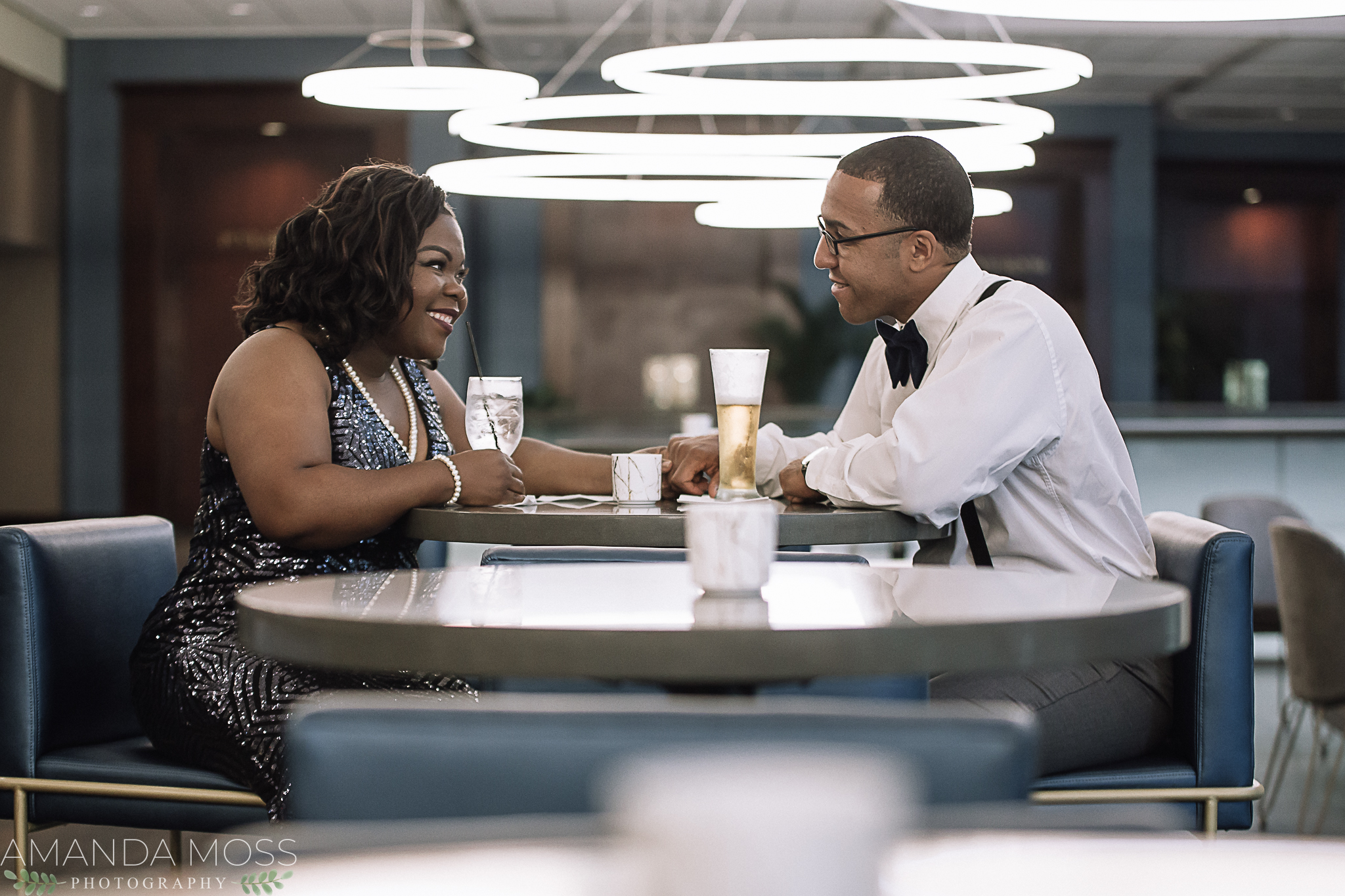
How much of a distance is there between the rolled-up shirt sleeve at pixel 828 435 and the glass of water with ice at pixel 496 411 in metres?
0.47

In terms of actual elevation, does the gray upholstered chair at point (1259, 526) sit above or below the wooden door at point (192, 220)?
below

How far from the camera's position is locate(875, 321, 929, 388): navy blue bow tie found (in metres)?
2.16

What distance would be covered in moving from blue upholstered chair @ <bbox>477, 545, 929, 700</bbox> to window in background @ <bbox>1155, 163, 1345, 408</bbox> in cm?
924

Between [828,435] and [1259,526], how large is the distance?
2.13 meters

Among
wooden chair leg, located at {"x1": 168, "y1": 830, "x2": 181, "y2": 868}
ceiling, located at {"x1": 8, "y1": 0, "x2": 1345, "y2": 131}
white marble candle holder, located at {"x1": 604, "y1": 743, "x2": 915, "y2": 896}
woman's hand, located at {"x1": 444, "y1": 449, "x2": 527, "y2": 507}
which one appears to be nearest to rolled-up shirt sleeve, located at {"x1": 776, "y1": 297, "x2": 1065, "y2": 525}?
woman's hand, located at {"x1": 444, "y1": 449, "x2": 527, "y2": 507}

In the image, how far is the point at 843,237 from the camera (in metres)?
2.24

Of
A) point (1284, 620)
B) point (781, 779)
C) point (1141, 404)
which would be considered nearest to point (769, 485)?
point (1284, 620)

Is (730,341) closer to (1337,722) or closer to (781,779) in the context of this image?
(1337,722)

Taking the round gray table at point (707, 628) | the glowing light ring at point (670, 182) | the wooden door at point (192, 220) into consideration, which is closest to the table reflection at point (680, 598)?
the round gray table at point (707, 628)

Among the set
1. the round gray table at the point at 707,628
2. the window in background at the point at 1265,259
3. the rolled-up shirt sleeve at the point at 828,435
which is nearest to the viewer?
the round gray table at the point at 707,628

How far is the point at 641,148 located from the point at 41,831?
2379 millimetres

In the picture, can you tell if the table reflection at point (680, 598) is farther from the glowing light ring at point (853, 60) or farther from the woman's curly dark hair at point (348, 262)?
the glowing light ring at point (853, 60)

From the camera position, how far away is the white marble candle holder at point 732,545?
1145mm

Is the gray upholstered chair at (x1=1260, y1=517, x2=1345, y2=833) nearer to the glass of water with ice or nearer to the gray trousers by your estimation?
the gray trousers
